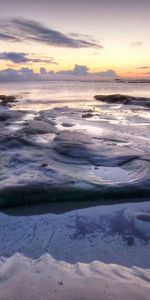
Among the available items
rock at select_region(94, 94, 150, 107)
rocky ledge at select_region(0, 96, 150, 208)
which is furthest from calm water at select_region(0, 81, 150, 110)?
rocky ledge at select_region(0, 96, 150, 208)

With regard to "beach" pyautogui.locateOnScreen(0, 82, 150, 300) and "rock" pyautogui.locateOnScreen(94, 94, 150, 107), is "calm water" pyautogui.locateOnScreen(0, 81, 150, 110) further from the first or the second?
"beach" pyautogui.locateOnScreen(0, 82, 150, 300)

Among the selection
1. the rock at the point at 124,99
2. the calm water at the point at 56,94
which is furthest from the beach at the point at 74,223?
the rock at the point at 124,99

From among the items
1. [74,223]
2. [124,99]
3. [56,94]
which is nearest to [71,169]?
[74,223]

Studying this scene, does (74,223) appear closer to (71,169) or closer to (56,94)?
→ (71,169)

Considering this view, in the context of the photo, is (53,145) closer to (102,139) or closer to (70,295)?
(102,139)

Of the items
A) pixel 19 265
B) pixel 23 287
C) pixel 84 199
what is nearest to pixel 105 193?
pixel 84 199

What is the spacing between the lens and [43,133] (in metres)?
12.9

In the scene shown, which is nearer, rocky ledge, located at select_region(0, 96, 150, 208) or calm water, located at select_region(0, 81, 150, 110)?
rocky ledge, located at select_region(0, 96, 150, 208)

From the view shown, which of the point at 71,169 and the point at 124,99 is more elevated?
the point at 71,169

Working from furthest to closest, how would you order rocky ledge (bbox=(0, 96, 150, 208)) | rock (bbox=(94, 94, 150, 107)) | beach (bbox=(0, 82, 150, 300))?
rock (bbox=(94, 94, 150, 107))
rocky ledge (bbox=(0, 96, 150, 208))
beach (bbox=(0, 82, 150, 300))

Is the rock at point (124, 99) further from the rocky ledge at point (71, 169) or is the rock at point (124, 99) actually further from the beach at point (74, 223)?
the beach at point (74, 223)

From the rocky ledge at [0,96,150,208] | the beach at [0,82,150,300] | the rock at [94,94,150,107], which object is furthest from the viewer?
the rock at [94,94,150,107]

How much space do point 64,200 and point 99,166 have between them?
7.16 feet

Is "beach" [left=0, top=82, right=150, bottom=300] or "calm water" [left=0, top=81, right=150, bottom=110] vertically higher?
"beach" [left=0, top=82, right=150, bottom=300]
